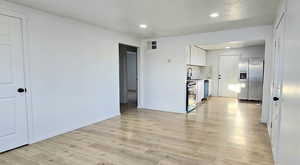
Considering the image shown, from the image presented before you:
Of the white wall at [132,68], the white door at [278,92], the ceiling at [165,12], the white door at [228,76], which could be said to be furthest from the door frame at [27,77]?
the white door at [228,76]

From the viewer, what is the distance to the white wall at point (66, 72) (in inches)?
116

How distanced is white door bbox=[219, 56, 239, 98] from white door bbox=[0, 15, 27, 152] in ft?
24.1

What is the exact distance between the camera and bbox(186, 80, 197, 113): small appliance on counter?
16.4ft

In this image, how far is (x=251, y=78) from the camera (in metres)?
6.61

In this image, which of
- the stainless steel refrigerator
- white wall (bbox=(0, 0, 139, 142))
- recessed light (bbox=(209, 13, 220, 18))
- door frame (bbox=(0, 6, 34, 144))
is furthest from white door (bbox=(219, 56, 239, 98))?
door frame (bbox=(0, 6, 34, 144))

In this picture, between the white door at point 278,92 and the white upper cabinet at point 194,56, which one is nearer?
the white door at point 278,92

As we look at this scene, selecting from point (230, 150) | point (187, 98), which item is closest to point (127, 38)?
point (187, 98)

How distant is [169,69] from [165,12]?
7.65ft

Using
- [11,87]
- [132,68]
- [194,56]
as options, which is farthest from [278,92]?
[132,68]

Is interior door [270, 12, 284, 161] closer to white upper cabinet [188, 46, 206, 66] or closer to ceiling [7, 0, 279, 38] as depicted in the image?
ceiling [7, 0, 279, 38]

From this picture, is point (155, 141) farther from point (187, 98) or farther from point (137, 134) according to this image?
point (187, 98)

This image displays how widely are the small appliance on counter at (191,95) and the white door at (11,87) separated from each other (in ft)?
12.9

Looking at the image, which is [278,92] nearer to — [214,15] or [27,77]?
[214,15]

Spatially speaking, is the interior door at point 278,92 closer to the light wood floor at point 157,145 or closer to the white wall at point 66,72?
the light wood floor at point 157,145
